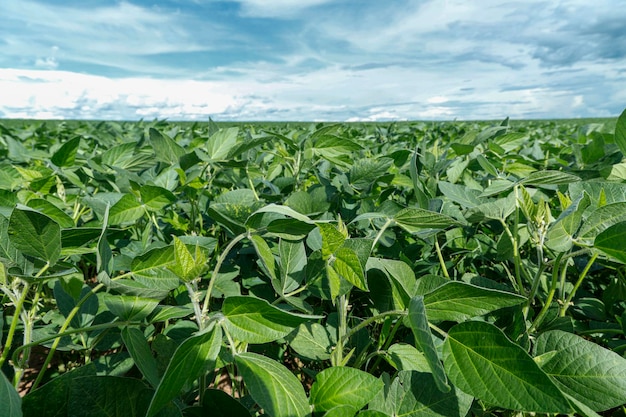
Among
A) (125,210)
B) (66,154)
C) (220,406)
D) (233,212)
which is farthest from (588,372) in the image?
(66,154)

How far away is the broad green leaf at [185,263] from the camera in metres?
0.60

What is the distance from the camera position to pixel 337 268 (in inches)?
28.2

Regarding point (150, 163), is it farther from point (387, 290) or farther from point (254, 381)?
point (254, 381)

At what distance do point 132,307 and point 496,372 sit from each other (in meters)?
0.62

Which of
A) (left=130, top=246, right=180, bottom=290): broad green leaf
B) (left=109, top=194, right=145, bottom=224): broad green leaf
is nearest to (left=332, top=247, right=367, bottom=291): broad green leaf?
(left=130, top=246, right=180, bottom=290): broad green leaf

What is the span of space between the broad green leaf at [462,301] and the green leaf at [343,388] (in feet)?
0.47

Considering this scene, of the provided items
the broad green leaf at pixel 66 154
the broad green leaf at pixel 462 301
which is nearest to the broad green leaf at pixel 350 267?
the broad green leaf at pixel 462 301

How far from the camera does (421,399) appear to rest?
66 centimetres

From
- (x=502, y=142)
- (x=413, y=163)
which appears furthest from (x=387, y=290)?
(x=502, y=142)

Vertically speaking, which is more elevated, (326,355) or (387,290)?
(387,290)

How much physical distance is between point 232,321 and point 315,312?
0.46 meters

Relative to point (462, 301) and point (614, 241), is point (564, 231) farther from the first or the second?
point (462, 301)

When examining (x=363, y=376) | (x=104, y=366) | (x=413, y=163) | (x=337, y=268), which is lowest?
(x=104, y=366)

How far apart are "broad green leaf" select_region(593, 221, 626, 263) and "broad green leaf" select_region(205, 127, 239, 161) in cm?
102
